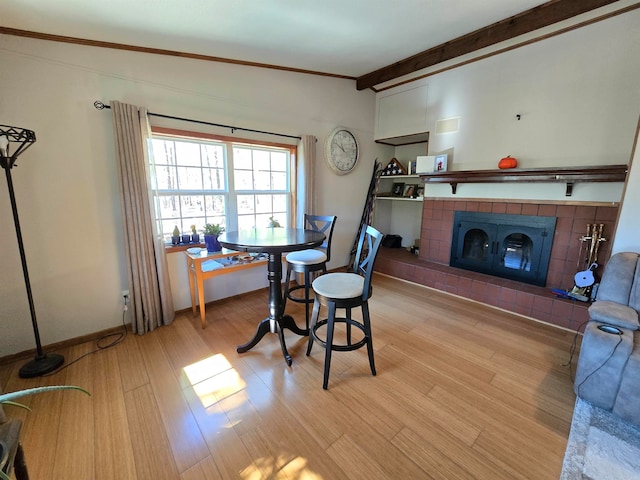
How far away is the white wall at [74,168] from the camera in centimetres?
192

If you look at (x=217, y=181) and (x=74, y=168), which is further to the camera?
(x=217, y=181)

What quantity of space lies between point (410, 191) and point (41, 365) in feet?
14.6

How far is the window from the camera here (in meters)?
2.61

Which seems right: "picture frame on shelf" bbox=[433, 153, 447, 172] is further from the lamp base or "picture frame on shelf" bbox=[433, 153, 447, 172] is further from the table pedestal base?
the lamp base

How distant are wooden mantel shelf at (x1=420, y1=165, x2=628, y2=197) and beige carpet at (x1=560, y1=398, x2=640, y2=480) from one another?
1873 millimetres

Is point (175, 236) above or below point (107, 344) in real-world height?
above

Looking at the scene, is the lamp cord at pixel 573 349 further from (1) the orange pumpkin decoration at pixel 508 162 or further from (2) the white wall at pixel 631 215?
(1) the orange pumpkin decoration at pixel 508 162

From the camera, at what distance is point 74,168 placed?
2102 millimetres

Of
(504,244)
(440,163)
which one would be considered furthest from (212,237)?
(504,244)

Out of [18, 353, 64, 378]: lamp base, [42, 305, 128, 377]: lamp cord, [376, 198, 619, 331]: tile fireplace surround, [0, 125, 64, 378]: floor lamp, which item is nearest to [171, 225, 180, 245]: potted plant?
[42, 305, 128, 377]: lamp cord

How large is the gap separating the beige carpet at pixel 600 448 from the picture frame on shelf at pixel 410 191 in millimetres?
3113

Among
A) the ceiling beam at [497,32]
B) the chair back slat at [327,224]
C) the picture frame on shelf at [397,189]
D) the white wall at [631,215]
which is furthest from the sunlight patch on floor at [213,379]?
the ceiling beam at [497,32]

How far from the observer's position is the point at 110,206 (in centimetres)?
227

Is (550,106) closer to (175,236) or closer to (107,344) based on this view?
(175,236)
